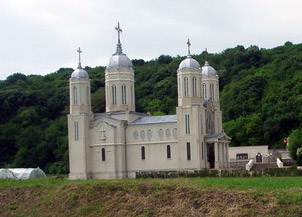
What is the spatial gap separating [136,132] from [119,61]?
22.9 feet

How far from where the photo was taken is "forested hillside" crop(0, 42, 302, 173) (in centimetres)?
8150

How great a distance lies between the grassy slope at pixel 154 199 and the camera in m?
26.3

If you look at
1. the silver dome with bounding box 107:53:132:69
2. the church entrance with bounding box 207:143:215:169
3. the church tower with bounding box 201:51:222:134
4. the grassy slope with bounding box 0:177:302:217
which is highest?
the silver dome with bounding box 107:53:132:69

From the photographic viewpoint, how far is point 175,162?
57406 mm

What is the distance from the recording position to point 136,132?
59.5 meters

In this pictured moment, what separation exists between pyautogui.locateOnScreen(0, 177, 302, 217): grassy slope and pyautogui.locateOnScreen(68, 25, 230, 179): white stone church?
2325cm

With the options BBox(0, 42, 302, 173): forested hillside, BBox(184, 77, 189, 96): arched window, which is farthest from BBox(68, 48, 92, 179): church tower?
BBox(0, 42, 302, 173): forested hillside

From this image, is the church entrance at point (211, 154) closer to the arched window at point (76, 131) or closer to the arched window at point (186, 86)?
the arched window at point (186, 86)

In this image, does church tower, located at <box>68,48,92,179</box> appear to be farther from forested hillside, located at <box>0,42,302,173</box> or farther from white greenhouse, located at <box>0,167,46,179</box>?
forested hillside, located at <box>0,42,302,173</box>

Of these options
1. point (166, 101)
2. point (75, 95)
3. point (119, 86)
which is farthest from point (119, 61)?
point (166, 101)

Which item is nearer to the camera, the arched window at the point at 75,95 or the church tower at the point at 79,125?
the church tower at the point at 79,125

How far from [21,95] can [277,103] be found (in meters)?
A: 38.4

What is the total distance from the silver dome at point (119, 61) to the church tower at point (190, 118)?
6048 millimetres

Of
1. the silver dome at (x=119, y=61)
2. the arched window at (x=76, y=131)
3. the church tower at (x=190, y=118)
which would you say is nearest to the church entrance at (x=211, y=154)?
the church tower at (x=190, y=118)
